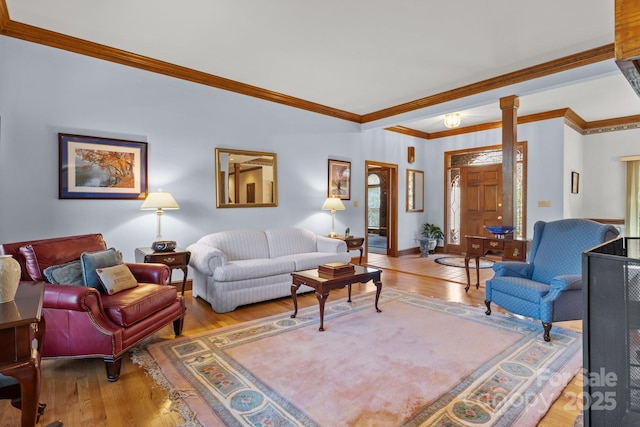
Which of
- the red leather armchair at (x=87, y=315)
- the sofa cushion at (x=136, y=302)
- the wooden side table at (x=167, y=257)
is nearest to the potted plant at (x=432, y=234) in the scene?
the wooden side table at (x=167, y=257)

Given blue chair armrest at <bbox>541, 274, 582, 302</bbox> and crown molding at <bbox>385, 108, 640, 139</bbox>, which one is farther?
crown molding at <bbox>385, 108, 640, 139</bbox>

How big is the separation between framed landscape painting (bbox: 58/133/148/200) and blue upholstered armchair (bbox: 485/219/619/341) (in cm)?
409

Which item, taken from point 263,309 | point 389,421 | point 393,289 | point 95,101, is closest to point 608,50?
point 393,289

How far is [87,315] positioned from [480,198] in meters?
7.10

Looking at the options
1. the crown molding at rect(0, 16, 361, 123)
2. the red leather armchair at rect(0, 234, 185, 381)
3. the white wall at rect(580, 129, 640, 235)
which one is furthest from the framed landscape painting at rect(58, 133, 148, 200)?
the white wall at rect(580, 129, 640, 235)

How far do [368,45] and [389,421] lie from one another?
339cm

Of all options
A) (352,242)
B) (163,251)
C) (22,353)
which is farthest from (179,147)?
(22,353)

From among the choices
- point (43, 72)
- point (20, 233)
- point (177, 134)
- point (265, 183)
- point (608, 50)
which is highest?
point (608, 50)

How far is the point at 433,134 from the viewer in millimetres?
7867

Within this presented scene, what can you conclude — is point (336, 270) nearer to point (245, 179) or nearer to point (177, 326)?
point (177, 326)

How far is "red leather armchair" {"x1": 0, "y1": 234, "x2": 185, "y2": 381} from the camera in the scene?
7.14ft

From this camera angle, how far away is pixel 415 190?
7809 millimetres

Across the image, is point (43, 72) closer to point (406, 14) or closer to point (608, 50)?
point (406, 14)

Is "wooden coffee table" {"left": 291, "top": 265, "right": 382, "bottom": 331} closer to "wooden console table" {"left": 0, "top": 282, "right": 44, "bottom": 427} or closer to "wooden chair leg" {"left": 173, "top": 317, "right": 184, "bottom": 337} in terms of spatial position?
"wooden chair leg" {"left": 173, "top": 317, "right": 184, "bottom": 337}
